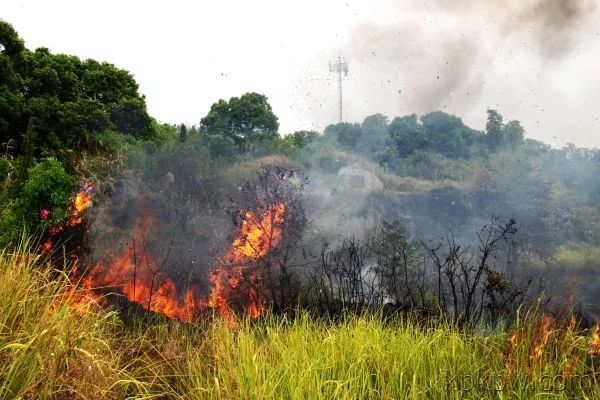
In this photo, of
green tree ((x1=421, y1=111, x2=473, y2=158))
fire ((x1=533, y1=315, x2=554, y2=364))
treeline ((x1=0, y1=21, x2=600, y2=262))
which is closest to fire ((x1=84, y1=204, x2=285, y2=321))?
treeline ((x1=0, y1=21, x2=600, y2=262))

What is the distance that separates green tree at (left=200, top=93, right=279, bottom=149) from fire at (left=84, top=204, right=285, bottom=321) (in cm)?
2597

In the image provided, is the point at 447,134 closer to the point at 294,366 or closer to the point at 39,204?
the point at 39,204

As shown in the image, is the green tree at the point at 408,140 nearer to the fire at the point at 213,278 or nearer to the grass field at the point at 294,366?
the fire at the point at 213,278

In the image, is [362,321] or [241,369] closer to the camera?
[241,369]

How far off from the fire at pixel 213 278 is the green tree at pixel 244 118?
85.2ft

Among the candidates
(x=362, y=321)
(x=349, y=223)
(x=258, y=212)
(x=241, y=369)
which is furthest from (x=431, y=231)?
(x=241, y=369)

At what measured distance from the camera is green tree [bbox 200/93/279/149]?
38250 millimetres

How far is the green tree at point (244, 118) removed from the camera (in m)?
38.2

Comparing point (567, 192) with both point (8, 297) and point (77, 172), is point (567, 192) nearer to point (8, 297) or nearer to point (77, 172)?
point (77, 172)

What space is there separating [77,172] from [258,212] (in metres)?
6.72

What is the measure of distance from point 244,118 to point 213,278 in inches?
1133

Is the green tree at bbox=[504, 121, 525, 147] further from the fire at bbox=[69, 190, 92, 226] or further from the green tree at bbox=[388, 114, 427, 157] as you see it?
the fire at bbox=[69, 190, 92, 226]

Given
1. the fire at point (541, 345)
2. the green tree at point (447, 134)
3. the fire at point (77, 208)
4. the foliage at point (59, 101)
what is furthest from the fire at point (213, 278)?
the green tree at point (447, 134)

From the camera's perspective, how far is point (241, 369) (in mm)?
4867
